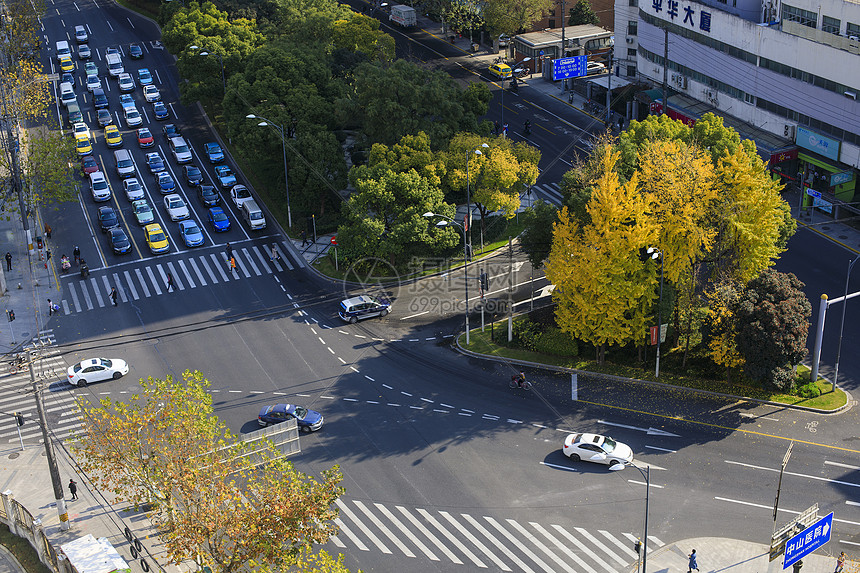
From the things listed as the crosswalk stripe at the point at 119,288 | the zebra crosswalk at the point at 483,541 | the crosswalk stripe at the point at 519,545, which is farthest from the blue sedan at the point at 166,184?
the crosswalk stripe at the point at 519,545

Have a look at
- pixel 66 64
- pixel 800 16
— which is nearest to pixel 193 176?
pixel 66 64

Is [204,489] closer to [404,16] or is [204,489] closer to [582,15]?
[582,15]

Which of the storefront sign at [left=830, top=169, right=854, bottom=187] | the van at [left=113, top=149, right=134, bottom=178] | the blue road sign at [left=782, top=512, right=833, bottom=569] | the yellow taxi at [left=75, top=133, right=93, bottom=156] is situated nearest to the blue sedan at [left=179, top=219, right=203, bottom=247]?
the van at [left=113, top=149, right=134, bottom=178]

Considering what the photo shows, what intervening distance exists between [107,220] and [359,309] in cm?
2847

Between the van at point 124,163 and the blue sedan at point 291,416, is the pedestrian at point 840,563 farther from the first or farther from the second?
the van at point 124,163

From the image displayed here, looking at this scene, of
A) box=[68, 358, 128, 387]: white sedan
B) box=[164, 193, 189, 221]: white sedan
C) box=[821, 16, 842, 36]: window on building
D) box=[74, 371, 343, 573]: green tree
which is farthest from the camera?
box=[164, 193, 189, 221]: white sedan

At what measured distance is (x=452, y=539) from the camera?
165 ft

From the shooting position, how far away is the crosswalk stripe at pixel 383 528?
49750 mm

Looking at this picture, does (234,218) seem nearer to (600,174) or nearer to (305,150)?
(305,150)

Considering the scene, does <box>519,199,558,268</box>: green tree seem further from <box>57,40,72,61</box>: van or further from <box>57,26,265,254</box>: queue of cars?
<box>57,40,72,61</box>: van

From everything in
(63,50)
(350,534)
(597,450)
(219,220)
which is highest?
(63,50)

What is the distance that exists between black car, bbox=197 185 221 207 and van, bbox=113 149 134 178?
31.3 ft

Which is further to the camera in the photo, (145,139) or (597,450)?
(145,139)

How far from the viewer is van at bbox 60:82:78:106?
108875 millimetres
